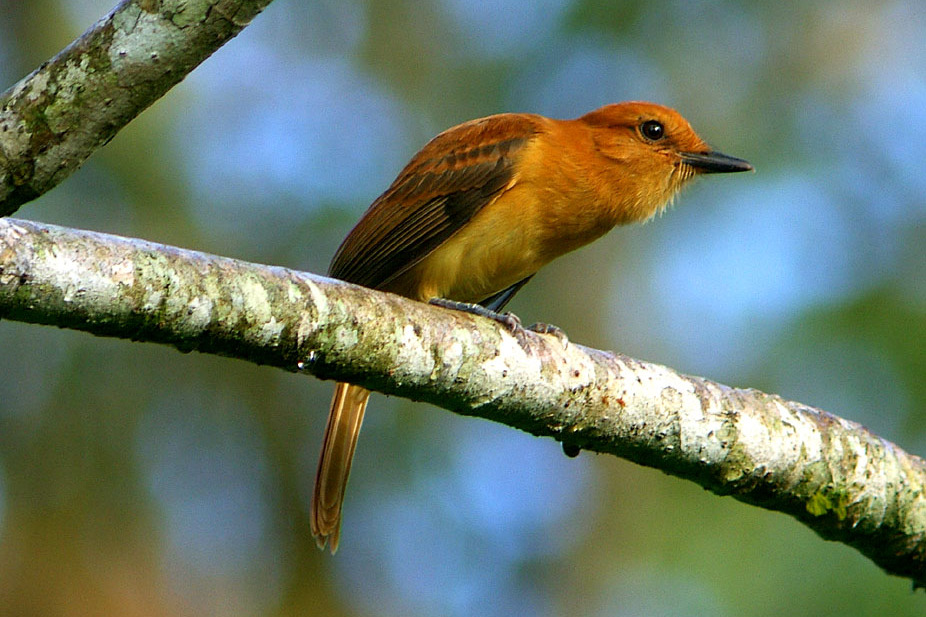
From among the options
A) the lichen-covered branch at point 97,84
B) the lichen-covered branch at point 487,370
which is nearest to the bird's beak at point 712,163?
the lichen-covered branch at point 487,370

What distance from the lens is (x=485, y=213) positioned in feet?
13.9

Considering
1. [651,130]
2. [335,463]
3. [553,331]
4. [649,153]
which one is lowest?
[335,463]

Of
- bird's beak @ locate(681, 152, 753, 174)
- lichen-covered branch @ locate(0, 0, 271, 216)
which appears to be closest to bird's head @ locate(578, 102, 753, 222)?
bird's beak @ locate(681, 152, 753, 174)

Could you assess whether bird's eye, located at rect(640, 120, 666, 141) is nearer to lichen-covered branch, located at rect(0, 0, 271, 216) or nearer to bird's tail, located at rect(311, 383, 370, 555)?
bird's tail, located at rect(311, 383, 370, 555)

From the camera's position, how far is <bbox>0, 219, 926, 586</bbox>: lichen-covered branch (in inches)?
92.7

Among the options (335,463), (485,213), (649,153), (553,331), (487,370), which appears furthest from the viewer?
(649,153)

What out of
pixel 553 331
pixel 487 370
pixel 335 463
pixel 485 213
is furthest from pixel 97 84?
pixel 335 463

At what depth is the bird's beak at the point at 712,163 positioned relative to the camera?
4.73 metres

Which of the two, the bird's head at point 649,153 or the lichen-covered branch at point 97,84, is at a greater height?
the bird's head at point 649,153

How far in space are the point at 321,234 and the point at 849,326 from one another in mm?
3724

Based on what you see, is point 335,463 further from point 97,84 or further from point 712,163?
point 97,84

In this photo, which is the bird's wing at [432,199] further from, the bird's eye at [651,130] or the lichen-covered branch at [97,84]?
the lichen-covered branch at [97,84]

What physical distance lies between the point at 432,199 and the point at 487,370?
61.4 inches

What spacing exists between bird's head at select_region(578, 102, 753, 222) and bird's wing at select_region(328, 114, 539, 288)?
35 centimetres
